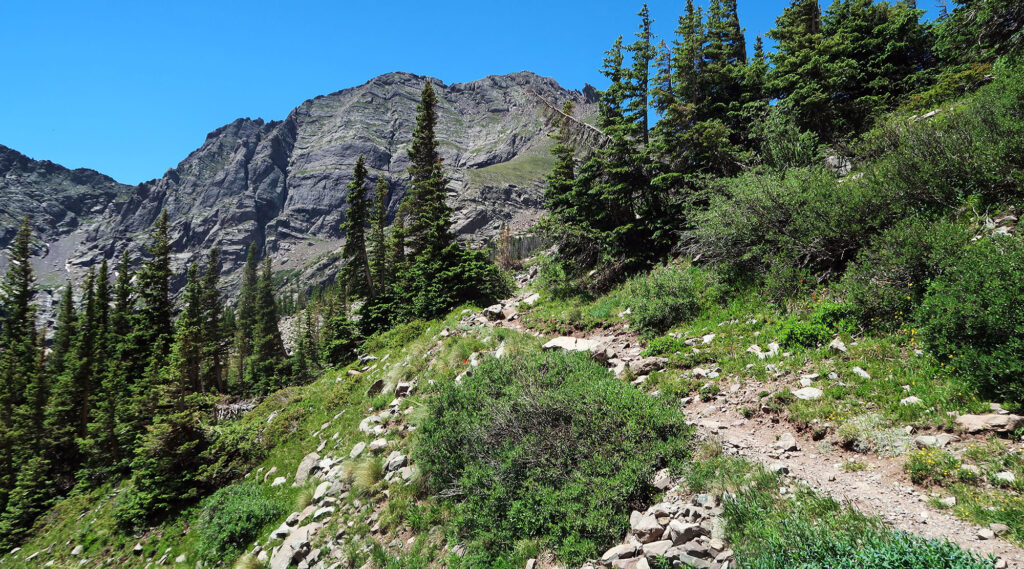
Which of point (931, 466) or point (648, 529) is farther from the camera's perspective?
point (648, 529)

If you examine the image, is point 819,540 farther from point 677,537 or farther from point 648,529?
point 648,529

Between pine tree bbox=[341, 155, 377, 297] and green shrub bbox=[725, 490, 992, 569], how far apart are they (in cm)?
2834

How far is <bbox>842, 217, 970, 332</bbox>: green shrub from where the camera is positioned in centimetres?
669

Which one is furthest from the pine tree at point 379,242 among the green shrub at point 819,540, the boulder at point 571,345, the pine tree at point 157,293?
the green shrub at point 819,540

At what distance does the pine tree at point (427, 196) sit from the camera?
76.2 ft

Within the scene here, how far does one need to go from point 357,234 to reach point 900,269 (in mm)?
28730

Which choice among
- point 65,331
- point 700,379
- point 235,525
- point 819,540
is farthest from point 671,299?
point 65,331

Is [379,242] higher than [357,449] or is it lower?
higher

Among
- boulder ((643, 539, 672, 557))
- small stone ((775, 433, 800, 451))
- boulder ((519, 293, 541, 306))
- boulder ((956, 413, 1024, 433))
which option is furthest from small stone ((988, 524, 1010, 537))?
boulder ((519, 293, 541, 306))

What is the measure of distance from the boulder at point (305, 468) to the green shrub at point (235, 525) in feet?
2.12

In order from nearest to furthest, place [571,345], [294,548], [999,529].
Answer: [999,529] < [294,548] < [571,345]

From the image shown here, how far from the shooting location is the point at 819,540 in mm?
3514

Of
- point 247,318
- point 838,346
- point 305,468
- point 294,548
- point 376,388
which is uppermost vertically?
point 247,318

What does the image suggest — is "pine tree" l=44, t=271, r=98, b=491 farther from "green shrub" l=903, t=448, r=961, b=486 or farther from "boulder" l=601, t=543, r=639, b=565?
"green shrub" l=903, t=448, r=961, b=486
